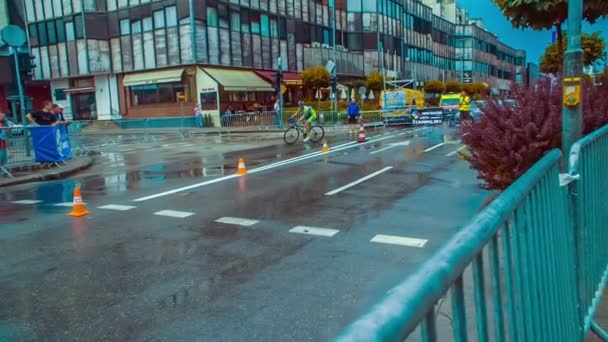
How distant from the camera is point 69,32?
137 ft

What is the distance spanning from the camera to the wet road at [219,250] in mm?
4188

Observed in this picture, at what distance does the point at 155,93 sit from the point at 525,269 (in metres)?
41.1

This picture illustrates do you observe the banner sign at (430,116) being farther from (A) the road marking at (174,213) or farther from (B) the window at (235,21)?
(A) the road marking at (174,213)

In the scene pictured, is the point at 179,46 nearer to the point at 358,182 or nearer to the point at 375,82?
the point at 375,82

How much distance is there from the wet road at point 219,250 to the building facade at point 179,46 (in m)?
27.4

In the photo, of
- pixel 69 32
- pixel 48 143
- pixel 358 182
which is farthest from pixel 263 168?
pixel 69 32

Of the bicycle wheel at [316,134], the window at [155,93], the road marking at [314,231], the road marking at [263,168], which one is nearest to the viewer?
the road marking at [314,231]

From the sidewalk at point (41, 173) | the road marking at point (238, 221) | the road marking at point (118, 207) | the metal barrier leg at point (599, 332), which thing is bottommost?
the road marking at point (238, 221)

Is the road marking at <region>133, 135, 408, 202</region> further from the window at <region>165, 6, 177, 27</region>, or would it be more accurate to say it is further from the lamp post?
the window at <region>165, 6, 177, 27</region>

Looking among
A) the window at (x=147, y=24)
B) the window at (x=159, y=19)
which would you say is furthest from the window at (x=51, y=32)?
the window at (x=159, y=19)

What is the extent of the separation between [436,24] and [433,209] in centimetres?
6985

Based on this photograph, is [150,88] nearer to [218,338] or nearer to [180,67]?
[180,67]

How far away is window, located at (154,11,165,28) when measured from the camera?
1501 inches

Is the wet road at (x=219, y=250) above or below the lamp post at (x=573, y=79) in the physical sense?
below
